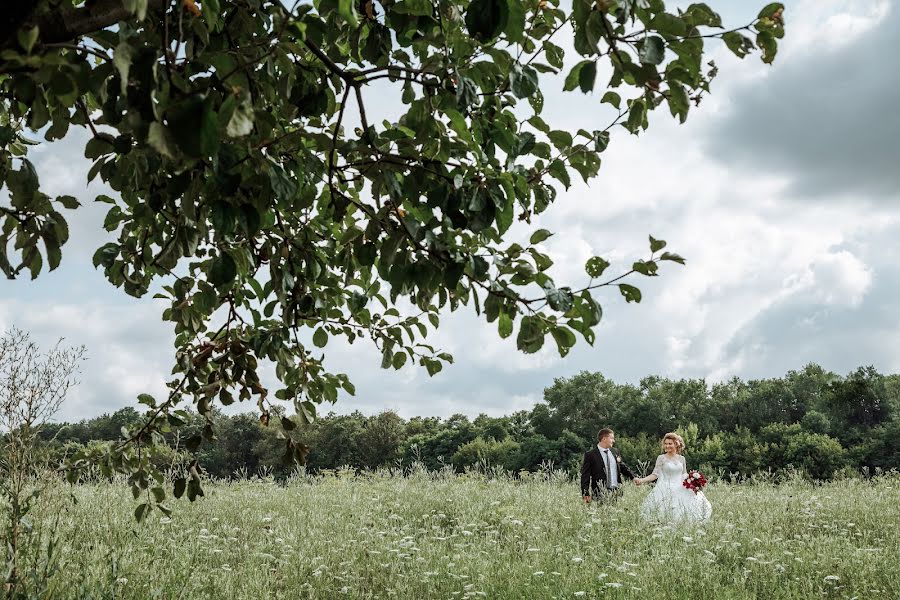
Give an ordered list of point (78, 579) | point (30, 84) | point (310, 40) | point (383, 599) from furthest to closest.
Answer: point (383, 599)
point (78, 579)
point (310, 40)
point (30, 84)

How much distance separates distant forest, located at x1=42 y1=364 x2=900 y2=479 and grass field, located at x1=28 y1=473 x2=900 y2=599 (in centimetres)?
1483

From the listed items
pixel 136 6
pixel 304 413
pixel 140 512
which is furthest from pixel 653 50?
pixel 140 512

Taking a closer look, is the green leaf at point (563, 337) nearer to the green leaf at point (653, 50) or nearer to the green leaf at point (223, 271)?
the green leaf at point (653, 50)

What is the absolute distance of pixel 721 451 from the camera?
24531 mm

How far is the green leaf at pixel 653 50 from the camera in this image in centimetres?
170

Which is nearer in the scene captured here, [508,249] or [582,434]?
[508,249]

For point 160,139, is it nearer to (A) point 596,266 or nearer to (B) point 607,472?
(A) point 596,266

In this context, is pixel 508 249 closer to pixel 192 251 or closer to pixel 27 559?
pixel 192 251

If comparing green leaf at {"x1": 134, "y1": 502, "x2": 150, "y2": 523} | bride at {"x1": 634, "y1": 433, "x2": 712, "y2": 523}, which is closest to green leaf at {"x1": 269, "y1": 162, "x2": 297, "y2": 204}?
green leaf at {"x1": 134, "y1": 502, "x2": 150, "y2": 523}

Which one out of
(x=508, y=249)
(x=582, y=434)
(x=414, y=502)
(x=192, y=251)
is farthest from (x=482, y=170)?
(x=582, y=434)

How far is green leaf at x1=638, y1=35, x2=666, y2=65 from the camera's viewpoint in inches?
66.9

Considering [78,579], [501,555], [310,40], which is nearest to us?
[310,40]

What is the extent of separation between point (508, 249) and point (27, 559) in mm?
4742

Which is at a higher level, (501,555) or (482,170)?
(482,170)
